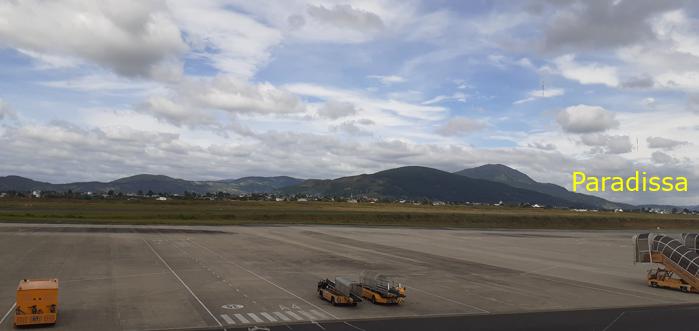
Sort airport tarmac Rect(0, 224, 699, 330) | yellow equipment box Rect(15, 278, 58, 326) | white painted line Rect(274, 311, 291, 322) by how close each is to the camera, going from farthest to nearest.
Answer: airport tarmac Rect(0, 224, 699, 330) → white painted line Rect(274, 311, 291, 322) → yellow equipment box Rect(15, 278, 58, 326)

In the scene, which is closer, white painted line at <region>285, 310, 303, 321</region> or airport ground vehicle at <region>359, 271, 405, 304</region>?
white painted line at <region>285, 310, 303, 321</region>

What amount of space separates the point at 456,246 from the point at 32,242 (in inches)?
1932

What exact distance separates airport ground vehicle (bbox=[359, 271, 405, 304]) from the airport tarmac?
0.71 m

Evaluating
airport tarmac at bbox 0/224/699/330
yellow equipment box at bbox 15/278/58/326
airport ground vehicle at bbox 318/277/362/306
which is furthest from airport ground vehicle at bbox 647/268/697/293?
yellow equipment box at bbox 15/278/58/326

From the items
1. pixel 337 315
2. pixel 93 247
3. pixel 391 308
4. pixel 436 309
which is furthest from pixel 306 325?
pixel 93 247

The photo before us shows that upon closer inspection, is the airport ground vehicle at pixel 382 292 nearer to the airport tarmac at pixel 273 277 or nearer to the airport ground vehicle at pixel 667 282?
the airport tarmac at pixel 273 277

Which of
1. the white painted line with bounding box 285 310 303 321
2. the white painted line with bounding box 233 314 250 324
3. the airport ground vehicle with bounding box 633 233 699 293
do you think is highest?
the airport ground vehicle with bounding box 633 233 699 293

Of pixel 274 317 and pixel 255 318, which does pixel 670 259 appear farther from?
pixel 255 318

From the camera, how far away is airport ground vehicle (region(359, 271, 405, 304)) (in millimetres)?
28969

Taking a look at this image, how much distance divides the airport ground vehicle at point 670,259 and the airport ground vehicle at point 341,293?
24435mm

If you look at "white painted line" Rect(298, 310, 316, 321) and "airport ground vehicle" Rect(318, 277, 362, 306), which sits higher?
"airport ground vehicle" Rect(318, 277, 362, 306)

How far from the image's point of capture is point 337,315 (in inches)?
1025

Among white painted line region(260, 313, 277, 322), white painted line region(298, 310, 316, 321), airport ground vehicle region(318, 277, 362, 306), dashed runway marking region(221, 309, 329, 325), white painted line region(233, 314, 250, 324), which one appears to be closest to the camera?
white painted line region(233, 314, 250, 324)

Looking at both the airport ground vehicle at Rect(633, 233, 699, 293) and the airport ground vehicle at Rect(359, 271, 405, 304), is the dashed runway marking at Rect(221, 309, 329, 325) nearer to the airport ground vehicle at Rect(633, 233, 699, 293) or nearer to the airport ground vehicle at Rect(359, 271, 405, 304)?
the airport ground vehicle at Rect(359, 271, 405, 304)
